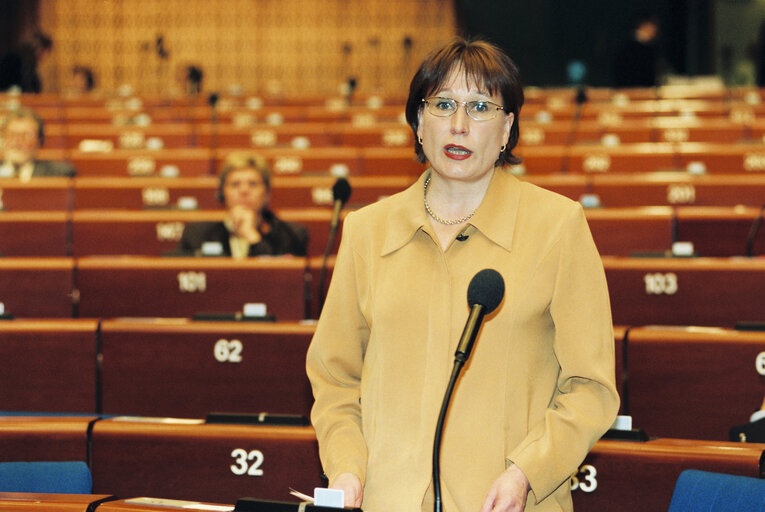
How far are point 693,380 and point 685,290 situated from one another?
49 centimetres

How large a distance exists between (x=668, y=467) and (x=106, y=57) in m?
8.73

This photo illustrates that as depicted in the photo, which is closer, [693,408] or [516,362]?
[516,362]

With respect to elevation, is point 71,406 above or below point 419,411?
below

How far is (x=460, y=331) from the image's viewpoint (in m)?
1.32

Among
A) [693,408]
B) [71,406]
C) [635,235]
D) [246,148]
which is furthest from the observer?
[246,148]

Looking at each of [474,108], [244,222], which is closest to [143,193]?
[244,222]

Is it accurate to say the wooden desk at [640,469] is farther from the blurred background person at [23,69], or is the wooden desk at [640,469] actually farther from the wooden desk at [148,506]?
the blurred background person at [23,69]

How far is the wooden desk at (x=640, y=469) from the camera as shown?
5.64 ft

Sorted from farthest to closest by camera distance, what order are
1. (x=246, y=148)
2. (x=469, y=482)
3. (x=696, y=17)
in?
(x=696, y=17) < (x=246, y=148) < (x=469, y=482)

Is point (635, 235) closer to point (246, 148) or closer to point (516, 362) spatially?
point (516, 362)

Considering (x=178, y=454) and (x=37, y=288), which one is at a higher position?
(x=37, y=288)

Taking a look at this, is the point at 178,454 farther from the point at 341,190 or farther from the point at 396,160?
the point at 396,160

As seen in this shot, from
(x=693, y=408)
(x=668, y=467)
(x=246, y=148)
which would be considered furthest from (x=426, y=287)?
(x=246, y=148)

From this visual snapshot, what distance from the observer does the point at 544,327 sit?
132 centimetres
